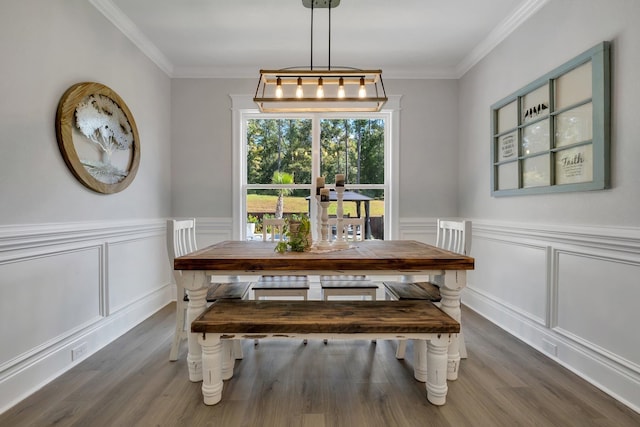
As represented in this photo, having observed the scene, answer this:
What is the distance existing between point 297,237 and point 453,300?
103 centimetres

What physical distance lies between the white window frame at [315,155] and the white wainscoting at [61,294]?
43.2 inches

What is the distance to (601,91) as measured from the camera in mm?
1941

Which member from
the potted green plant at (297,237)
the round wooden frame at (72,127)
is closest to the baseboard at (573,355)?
the potted green plant at (297,237)

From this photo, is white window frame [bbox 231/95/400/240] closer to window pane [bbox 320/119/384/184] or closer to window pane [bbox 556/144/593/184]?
window pane [bbox 320/119/384/184]

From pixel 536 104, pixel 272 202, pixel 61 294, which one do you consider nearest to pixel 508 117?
pixel 536 104

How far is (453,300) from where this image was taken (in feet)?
6.50

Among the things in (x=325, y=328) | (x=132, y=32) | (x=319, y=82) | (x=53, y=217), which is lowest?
(x=325, y=328)

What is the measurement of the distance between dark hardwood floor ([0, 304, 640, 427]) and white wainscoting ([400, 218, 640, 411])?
13cm

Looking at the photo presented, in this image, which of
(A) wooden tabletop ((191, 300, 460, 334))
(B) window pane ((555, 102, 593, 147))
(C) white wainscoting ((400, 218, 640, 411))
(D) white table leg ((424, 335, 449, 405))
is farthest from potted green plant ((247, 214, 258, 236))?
(B) window pane ((555, 102, 593, 147))

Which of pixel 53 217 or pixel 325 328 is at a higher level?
pixel 53 217

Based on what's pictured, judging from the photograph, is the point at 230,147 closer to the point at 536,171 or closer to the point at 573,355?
the point at 536,171

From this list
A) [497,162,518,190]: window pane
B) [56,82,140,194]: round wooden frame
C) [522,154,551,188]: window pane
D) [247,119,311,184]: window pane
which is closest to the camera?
[56,82,140,194]: round wooden frame

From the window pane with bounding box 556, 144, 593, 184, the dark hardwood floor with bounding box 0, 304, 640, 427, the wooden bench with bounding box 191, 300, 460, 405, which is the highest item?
the window pane with bounding box 556, 144, 593, 184

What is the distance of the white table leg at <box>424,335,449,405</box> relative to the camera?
175 cm
